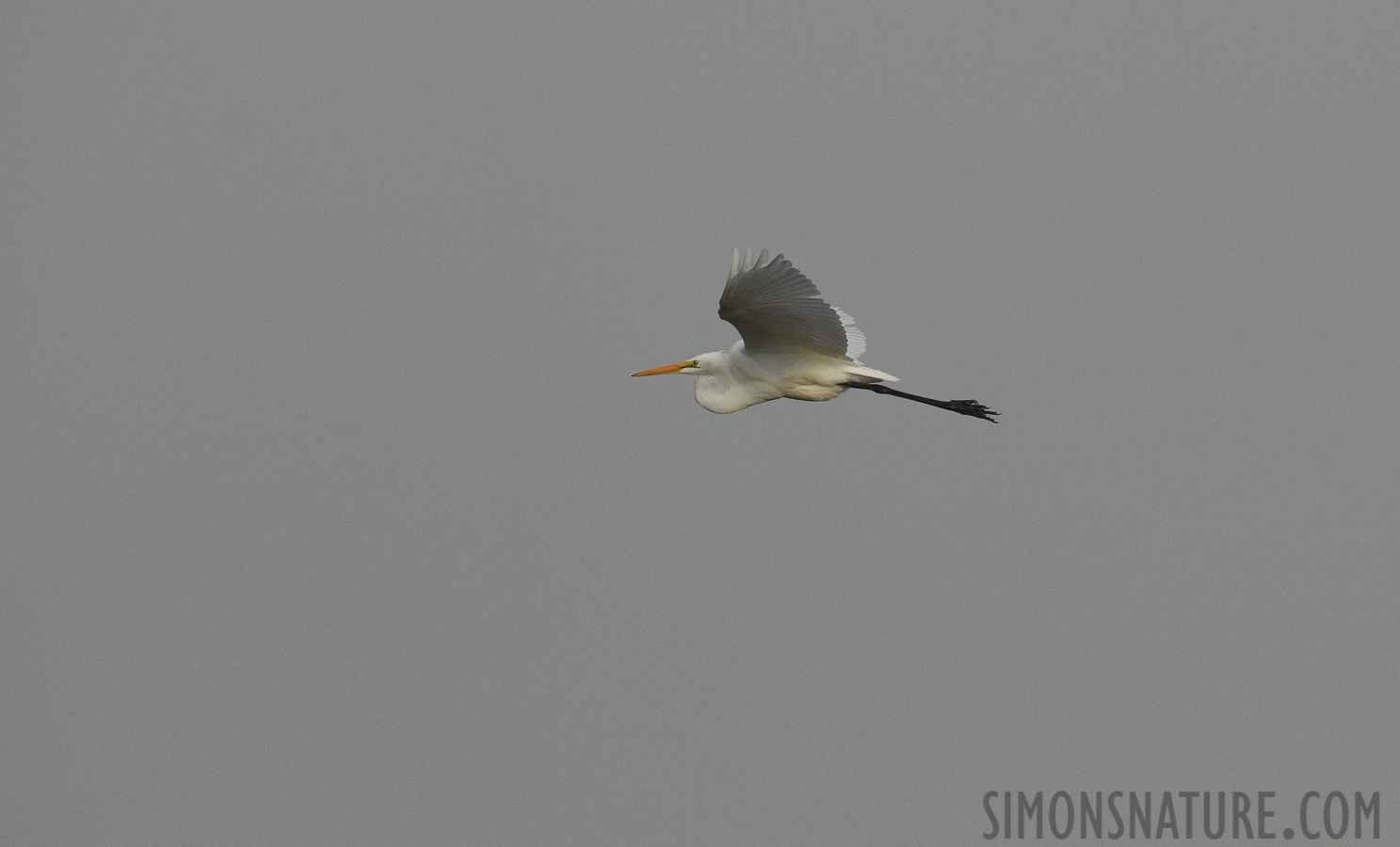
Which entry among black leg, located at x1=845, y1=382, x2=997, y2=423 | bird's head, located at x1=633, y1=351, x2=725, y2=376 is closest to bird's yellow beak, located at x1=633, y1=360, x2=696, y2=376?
bird's head, located at x1=633, y1=351, x2=725, y2=376

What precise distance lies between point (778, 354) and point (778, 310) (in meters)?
0.66

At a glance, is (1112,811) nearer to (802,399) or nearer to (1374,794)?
(1374,794)

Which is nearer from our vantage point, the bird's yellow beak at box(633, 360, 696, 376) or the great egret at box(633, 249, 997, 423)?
the great egret at box(633, 249, 997, 423)

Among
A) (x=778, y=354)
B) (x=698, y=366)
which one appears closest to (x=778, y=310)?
(x=778, y=354)

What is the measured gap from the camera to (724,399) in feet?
31.6

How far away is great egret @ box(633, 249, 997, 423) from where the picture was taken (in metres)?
8.55

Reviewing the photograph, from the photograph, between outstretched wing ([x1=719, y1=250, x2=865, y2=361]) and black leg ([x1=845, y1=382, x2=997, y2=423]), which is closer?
outstretched wing ([x1=719, y1=250, x2=865, y2=361])

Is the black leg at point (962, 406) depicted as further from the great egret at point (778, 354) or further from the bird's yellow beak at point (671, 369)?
the bird's yellow beak at point (671, 369)

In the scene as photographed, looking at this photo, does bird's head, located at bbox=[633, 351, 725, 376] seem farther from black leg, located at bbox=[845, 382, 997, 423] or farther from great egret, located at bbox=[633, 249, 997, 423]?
black leg, located at bbox=[845, 382, 997, 423]

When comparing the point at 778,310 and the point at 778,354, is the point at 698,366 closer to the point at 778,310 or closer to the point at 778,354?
the point at 778,354

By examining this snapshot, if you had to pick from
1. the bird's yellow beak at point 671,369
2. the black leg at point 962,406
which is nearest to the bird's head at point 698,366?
the bird's yellow beak at point 671,369

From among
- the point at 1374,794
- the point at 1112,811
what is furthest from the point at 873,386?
the point at 1374,794

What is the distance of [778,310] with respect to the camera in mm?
8789

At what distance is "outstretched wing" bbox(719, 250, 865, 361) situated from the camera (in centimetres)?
843
